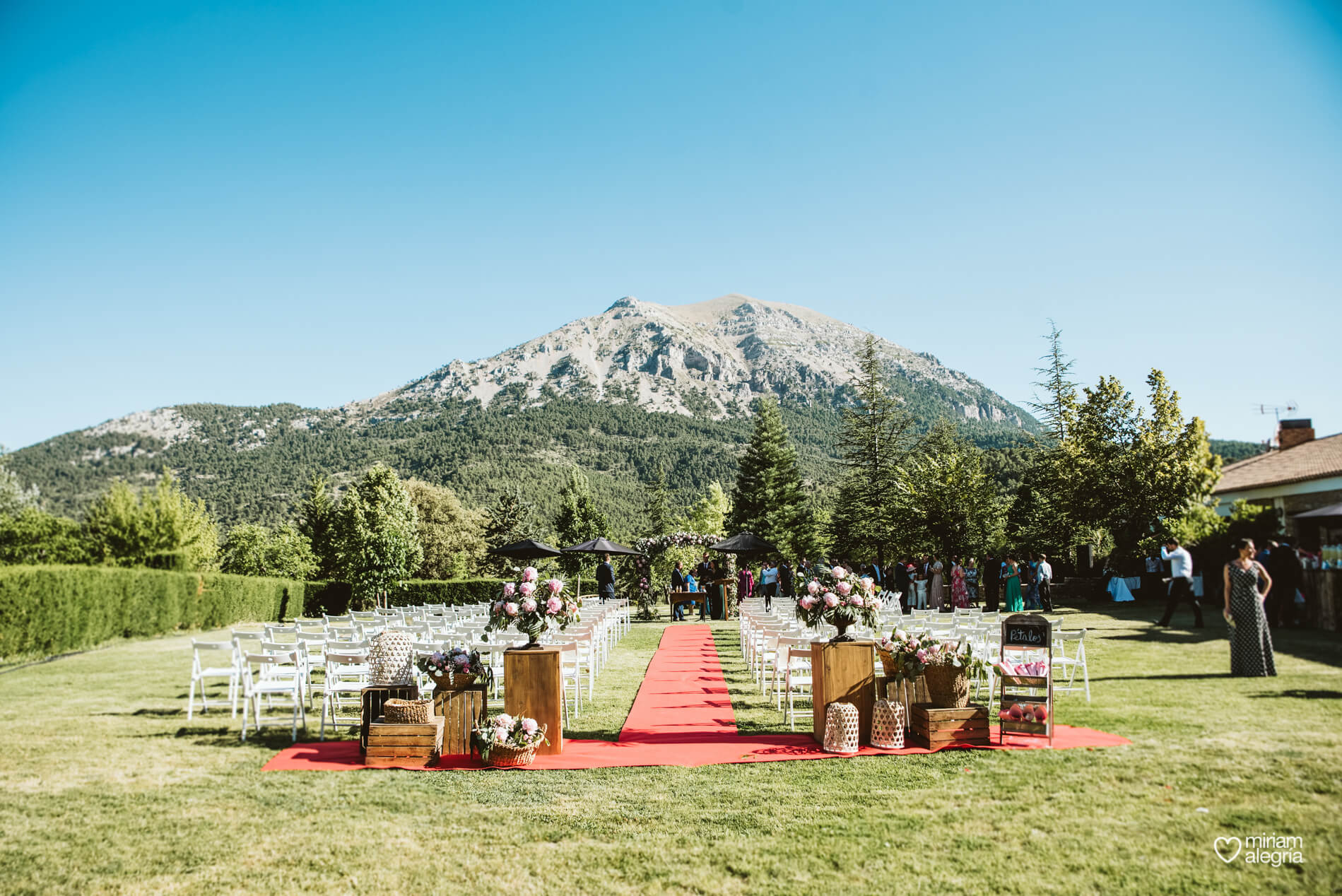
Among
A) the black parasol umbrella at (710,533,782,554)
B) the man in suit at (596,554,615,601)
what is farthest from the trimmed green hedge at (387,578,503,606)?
the black parasol umbrella at (710,533,782,554)

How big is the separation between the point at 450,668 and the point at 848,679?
335 cm

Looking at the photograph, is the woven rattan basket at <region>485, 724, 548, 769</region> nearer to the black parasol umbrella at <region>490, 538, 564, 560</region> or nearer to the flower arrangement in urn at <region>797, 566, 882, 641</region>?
the flower arrangement in urn at <region>797, 566, 882, 641</region>

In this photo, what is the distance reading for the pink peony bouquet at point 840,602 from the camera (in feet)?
22.9

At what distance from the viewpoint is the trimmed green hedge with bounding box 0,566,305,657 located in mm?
13703

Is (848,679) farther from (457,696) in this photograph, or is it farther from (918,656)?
(457,696)

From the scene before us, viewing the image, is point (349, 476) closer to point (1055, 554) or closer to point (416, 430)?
point (416, 430)

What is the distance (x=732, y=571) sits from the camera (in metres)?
27.6

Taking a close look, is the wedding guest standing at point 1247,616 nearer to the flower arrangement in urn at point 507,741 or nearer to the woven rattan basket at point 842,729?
the woven rattan basket at point 842,729

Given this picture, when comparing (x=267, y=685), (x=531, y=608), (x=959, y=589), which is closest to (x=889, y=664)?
(x=531, y=608)

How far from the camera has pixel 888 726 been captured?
6520 millimetres

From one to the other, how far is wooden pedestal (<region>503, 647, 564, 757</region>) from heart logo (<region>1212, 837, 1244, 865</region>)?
4498 millimetres

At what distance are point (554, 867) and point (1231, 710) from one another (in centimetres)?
640

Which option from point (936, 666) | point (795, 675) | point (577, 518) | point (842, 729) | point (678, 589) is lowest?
point (842, 729)

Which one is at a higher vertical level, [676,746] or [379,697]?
[379,697]
